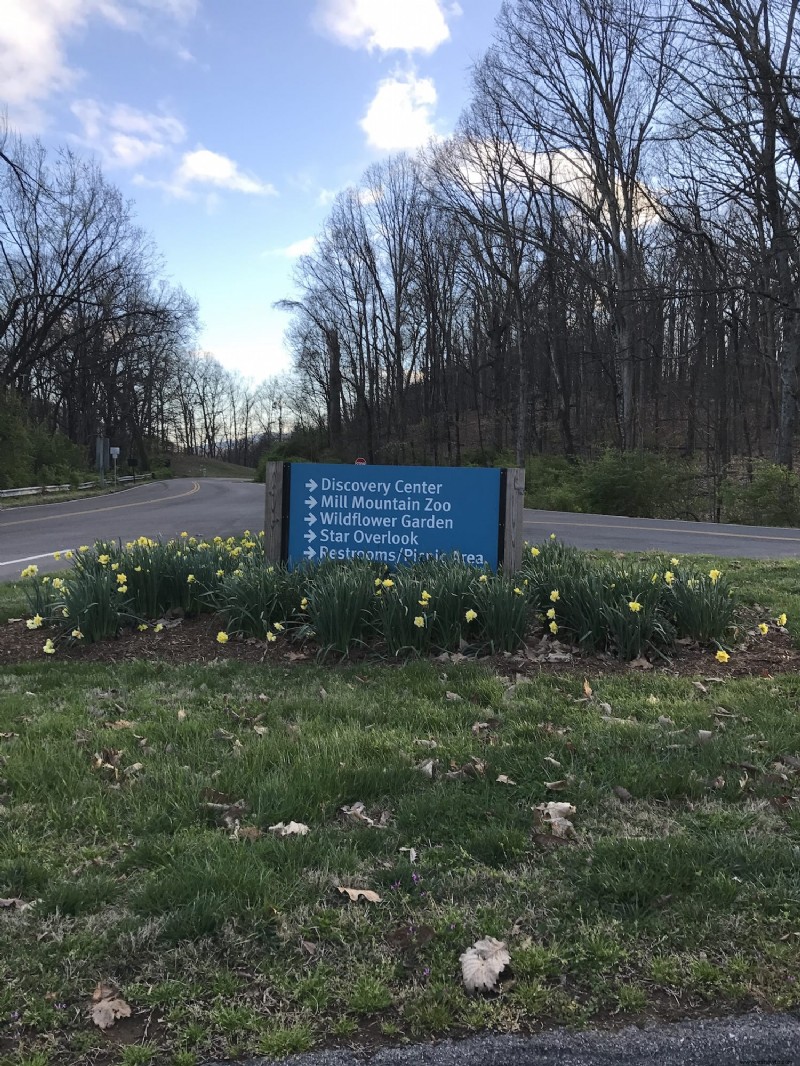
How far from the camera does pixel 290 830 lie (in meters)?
2.91

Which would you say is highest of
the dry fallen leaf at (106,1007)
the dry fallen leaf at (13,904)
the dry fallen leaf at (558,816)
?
the dry fallen leaf at (558,816)

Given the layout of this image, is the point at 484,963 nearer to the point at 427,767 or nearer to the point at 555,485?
the point at 427,767

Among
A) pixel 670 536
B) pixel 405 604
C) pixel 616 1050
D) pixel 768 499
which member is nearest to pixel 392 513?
pixel 405 604

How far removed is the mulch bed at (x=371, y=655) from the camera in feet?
16.8

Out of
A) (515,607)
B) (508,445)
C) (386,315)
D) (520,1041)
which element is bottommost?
(520,1041)

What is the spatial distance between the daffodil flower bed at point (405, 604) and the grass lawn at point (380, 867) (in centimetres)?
99

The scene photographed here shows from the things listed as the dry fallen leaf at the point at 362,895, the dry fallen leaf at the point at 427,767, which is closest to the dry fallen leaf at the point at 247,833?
the dry fallen leaf at the point at 362,895

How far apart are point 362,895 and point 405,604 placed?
3.00 metres

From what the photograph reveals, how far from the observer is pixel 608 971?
2.17 meters

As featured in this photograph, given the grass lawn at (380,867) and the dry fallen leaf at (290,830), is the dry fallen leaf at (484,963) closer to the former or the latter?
the grass lawn at (380,867)

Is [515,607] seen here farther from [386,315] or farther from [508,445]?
[386,315]

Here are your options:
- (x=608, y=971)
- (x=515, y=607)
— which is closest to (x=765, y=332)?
(x=515, y=607)

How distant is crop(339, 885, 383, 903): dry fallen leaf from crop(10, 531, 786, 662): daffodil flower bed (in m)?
2.80

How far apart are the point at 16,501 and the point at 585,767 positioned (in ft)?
94.3
